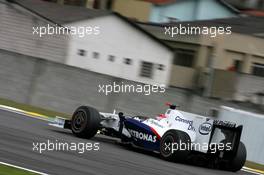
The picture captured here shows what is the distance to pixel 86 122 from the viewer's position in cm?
1445

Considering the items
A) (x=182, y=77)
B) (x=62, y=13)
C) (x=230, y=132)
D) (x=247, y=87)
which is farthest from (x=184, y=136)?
(x=182, y=77)

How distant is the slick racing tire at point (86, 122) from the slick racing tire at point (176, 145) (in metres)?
1.60

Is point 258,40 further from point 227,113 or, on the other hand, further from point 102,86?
point 227,113

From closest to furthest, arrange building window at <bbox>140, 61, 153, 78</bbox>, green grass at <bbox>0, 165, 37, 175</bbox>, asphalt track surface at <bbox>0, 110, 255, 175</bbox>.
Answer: green grass at <bbox>0, 165, 37, 175</bbox> → asphalt track surface at <bbox>0, 110, 255, 175</bbox> → building window at <bbox>140, 61, 153, 78</bbox>

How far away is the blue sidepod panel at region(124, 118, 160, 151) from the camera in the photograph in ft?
45.9

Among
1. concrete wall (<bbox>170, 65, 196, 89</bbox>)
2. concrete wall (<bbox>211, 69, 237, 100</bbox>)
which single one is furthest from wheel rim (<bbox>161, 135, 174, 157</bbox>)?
concrete wall (<bbox>170, 65, 196, 89</bbox>)

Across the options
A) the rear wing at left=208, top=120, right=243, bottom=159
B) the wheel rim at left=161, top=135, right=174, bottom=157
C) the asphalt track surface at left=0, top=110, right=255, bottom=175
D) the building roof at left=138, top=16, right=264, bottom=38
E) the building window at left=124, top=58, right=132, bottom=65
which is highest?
the building roof at left=138, top=16, right=264, bottom=38

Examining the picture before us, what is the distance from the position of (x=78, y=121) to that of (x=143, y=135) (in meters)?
1.47

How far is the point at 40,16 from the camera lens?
35.6 metres

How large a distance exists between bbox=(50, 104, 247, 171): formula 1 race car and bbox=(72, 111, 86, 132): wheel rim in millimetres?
14

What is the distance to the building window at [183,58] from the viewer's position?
4272cm

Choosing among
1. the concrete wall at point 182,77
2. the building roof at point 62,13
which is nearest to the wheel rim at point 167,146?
the building roof at point 62,13

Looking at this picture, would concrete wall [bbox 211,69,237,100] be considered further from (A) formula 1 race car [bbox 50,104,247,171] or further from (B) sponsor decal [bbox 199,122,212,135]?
(B) sponsor decal [bbox 199,122,212,135]

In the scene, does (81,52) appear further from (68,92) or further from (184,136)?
(184,136)
